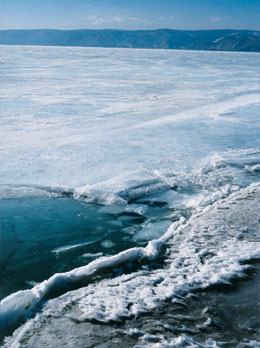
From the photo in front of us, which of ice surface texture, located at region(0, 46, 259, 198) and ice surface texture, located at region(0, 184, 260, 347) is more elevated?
ice surface texture, located at region(0, 46, 259, 198)

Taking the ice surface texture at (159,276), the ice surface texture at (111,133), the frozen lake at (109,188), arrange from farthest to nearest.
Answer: the ice surface texture at (111,133) → the frozen lake at (109,188) → the ice surface texture at (159,276)

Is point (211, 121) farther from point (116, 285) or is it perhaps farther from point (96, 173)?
point (116, 285)

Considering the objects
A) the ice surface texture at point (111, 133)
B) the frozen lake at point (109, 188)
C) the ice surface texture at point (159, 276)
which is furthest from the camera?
the ice surface texture at point (111, 133)

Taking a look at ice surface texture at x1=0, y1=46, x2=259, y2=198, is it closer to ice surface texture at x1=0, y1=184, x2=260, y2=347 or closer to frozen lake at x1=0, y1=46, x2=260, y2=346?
frozen lake at x1=0, y1=46, x2=260, y2=346

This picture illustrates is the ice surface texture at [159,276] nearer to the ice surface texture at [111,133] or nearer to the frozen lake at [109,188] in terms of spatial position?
the frozen lake at [109,188]

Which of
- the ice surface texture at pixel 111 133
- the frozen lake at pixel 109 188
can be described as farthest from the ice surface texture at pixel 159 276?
the ice surface texture at pixel 111 133

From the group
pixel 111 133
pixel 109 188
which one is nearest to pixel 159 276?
pixel 109 188

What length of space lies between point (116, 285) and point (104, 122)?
5.28 meters

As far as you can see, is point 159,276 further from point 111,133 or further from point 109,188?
point 111,133

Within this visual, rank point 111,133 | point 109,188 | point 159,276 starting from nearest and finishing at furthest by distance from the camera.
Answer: point 159,276, point 109,188, point 111,133

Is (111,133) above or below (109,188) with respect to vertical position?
above

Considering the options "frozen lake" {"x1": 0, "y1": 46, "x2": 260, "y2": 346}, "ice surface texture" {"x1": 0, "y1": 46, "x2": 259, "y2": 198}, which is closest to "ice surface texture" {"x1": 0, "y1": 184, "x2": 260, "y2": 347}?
"frozen lake" {"x1": 0, "y1": 46, "x2": 260, "y2": 346}

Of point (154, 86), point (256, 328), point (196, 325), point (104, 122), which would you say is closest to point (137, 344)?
point (196, 325)

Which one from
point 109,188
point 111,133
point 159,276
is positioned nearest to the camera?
point 159,276
